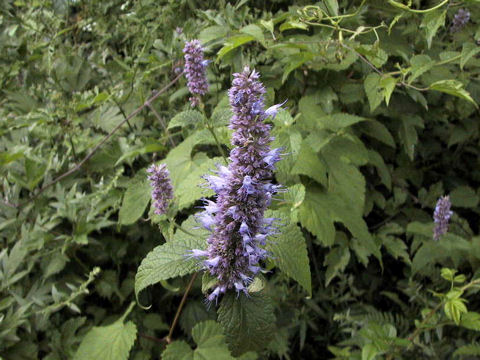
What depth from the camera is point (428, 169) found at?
2836 mm

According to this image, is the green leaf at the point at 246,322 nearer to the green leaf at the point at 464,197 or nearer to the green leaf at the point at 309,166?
the green leaf at the point at 309,166

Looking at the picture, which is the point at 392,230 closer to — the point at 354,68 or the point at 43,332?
the point at 354,68

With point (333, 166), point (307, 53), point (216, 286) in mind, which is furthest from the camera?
point (333, 166)

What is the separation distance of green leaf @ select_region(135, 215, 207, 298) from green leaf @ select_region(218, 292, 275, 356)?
0.51 feet

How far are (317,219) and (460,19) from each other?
5.96ft

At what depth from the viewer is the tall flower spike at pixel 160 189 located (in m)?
1.48

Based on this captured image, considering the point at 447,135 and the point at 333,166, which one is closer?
the point at 333,166

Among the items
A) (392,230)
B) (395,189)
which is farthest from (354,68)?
(392,230)

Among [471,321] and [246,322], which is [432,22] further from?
[246,322]

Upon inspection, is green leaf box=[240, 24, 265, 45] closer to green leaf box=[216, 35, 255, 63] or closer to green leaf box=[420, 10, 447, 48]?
green leaf box=[216, 35, 255, 63]

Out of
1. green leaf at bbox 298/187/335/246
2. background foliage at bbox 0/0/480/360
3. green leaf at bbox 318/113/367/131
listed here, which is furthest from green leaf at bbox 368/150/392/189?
green leaf at bbox 298/187/335/246

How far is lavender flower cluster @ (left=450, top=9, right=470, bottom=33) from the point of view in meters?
2.44

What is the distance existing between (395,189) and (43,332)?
2.32 m

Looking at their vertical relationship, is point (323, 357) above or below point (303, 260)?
below
